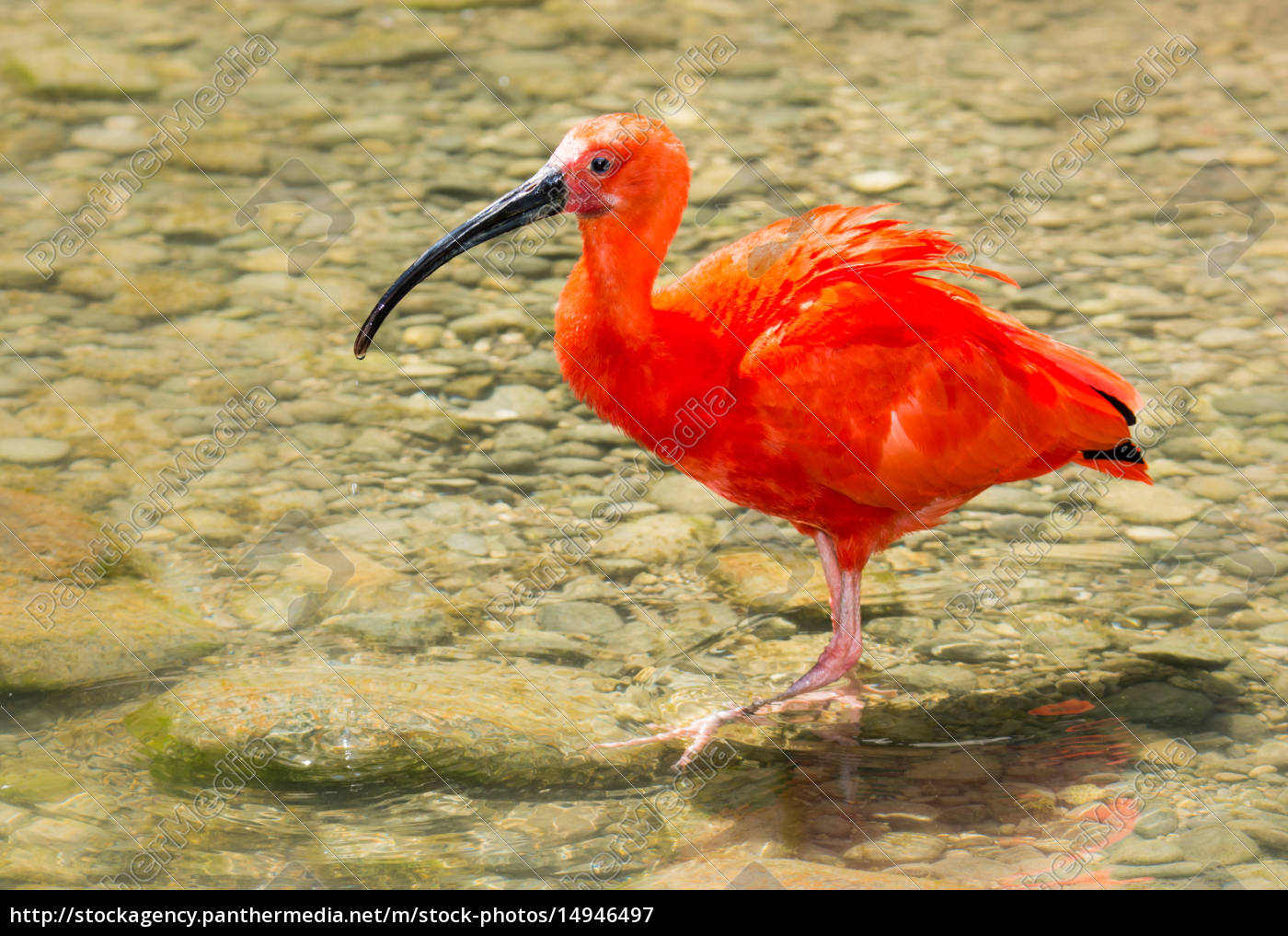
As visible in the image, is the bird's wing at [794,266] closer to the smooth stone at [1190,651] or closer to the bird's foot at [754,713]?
the bird's foot at [754,713]

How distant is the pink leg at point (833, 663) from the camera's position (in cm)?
434

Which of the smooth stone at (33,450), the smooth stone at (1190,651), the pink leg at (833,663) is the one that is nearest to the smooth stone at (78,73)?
the smooth stone at (33,450)

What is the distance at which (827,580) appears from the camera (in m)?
4.66

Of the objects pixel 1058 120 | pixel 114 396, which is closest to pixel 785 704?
Answer: pixel 114 396

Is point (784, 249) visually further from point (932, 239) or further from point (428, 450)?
point (428, 450)

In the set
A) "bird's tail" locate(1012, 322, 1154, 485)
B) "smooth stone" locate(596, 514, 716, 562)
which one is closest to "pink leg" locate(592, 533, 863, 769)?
"smooth stone" locate(596, 514, 716, 562)

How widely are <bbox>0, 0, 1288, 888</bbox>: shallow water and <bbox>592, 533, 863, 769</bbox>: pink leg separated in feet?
0.31

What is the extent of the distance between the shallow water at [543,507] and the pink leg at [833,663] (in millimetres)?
94

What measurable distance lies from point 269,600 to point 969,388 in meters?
2.24

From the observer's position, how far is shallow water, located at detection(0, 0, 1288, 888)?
397 centimetres

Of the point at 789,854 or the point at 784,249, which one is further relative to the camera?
the point at 784,249

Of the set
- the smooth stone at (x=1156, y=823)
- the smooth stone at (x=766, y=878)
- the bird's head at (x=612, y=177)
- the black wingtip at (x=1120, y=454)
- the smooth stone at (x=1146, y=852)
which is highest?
the bird's head at (x=612, y=177)

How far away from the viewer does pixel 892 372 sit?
428 centimetres

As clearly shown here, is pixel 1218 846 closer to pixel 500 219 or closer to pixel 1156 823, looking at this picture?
pixel 1156 823
